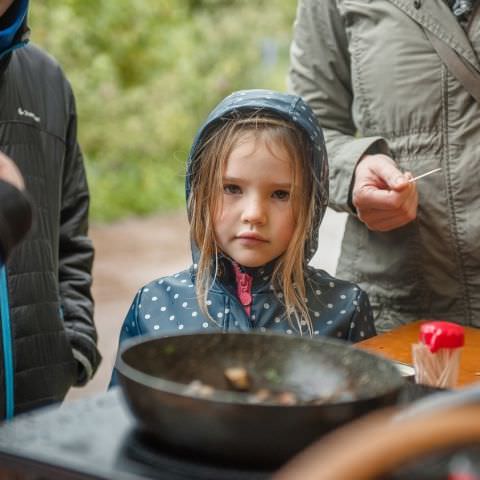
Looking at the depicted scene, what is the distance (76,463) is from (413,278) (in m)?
1.34

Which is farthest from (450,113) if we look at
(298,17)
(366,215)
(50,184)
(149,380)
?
(149,380)

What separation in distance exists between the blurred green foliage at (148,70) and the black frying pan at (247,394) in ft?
25.2

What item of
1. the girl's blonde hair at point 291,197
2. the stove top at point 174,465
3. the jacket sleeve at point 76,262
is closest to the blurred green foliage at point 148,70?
the jacket sleeve at point 76,262

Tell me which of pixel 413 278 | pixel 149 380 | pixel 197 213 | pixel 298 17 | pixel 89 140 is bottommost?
pixel 89 140

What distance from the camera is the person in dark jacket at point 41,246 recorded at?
204 centimetres

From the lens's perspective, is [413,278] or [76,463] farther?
[413,278]

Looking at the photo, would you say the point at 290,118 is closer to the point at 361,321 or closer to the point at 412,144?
the point at 412,144

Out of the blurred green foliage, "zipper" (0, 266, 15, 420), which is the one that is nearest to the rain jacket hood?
"zipper" (0, 266, 15, 420)

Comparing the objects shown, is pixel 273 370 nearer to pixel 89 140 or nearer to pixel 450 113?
pixel 450 113

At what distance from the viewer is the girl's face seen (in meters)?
2.01

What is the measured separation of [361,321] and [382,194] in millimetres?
279

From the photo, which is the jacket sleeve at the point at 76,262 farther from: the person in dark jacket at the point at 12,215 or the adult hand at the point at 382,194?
the person in dark jacket at the point at 12,215

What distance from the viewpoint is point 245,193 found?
2021 millimetres

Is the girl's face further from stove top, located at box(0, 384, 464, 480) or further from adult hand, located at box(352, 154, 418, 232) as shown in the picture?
stove top, located at box(0, 384, 464, 480)
